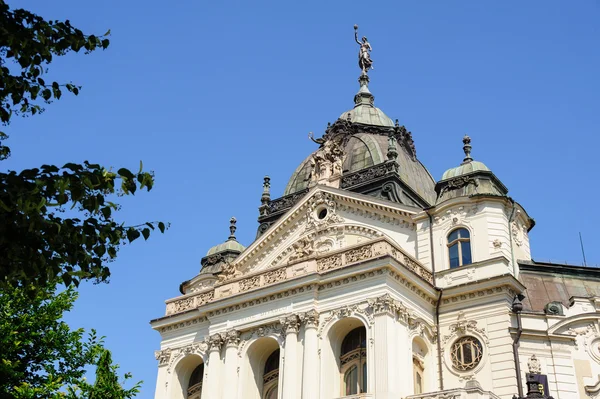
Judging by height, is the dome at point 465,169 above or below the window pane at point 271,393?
above

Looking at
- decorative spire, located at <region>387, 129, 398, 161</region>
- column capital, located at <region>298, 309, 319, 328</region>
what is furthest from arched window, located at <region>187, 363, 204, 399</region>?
decorative spire, located at <region>387, 129, 398, 161</region>

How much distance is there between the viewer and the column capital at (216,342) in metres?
35.2

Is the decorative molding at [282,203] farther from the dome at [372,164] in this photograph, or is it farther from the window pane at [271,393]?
the window pane at [271,393]

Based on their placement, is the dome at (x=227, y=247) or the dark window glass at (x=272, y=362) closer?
the dark window glass at (x=272, y=362)

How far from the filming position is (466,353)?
106 ft

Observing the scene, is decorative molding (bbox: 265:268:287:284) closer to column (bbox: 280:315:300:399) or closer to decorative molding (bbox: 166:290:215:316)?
column (bbox: 280:315:300:399)

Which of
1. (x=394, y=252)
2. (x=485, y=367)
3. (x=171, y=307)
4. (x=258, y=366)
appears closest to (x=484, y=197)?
(x=394, y=252)

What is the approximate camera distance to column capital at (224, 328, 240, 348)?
34.7 m

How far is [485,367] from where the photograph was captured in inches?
1246

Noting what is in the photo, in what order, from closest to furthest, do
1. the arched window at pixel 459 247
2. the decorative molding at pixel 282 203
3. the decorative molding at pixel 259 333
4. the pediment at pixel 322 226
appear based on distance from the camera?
the decorative molding at pixel 259 333 < the arched window at pixel 459 247 < the pediment at pixel 322 226 < the decorative molding at pixel 282 203

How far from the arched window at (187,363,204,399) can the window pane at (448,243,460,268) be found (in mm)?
13388

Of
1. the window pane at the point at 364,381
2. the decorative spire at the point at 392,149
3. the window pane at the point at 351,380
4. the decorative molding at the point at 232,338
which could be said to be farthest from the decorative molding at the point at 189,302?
the decorative spire at the point at 392,149

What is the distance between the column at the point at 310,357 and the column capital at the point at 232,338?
12.5 feet

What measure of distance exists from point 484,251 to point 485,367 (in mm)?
5246
